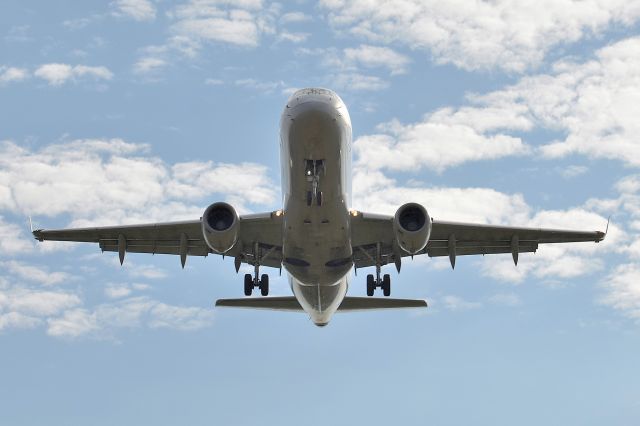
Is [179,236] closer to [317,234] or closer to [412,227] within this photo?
[317,234]

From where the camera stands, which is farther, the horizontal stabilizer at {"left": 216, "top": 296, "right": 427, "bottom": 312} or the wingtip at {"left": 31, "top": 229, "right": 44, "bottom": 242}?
the horizontal stabilizer at {"left": 216, "top": 296, "right": 427, "bottom": 312}

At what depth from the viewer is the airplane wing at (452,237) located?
3127cm

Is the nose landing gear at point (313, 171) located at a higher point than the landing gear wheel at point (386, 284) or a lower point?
higher

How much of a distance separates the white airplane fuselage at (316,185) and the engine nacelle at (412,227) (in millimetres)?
1637

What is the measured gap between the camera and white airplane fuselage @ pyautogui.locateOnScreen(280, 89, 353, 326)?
87.2 feet

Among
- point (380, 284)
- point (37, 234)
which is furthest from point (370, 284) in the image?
point (37, 234)

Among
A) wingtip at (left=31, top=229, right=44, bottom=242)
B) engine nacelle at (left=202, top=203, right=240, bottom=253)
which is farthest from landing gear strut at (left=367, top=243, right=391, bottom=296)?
wingtip at (left=31, top=229, right=44, bottom=242)

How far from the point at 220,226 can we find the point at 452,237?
869 cm

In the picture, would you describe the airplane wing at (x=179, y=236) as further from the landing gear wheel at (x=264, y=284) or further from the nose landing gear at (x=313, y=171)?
the nose landing gear at (x=313, y=171)

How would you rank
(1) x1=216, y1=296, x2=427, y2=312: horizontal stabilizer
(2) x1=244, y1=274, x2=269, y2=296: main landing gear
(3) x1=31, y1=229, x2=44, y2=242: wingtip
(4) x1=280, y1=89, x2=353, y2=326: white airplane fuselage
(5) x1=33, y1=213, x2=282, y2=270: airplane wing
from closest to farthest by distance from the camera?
(4) x1=280, y1=89, x2=353, y2=326: white airplane fuselage, (5) x1=33, y1=213, x2=282, y2=270: airplane wing, (3) x1=31, y1=229, x2=44, y2=242: wingtip, (2) x1=244, y1=274, x2=269, y2=296: main landing gear, (1) x1=216, y1=296, x2=427, y2=312: horizontal stabilizer

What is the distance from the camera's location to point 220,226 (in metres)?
28.5

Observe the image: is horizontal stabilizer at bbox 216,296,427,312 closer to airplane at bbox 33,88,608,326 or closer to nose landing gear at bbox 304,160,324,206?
airplane at bbox 33,88,608,326

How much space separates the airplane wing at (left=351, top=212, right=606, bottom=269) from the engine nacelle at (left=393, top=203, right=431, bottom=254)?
6.48 ft

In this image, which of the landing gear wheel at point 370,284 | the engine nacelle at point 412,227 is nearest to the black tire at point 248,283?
the landing gear wheel at point 370,284
